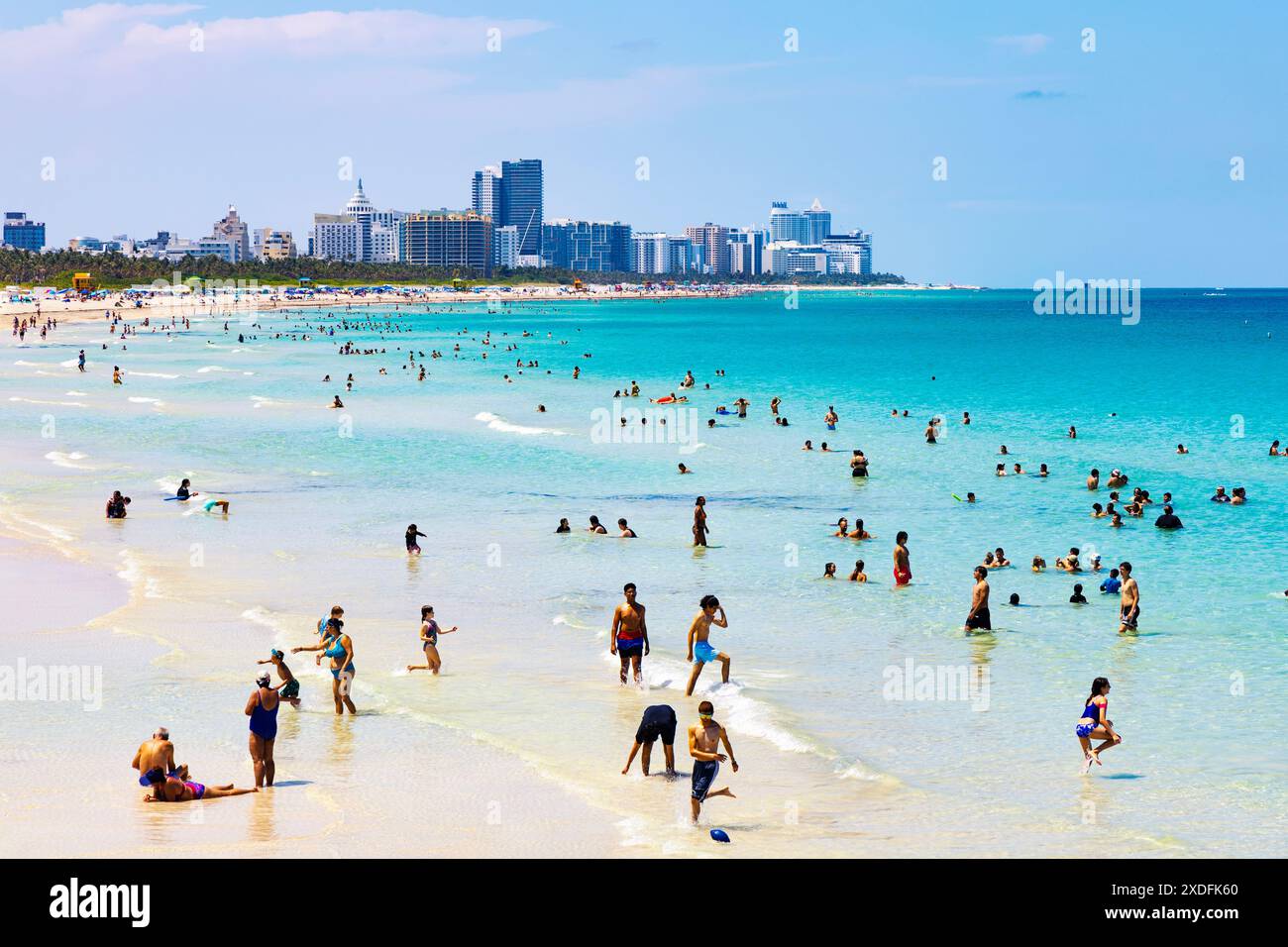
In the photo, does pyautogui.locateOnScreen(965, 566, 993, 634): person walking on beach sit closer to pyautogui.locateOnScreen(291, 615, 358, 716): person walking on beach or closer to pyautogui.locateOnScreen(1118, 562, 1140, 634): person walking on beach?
pyautogui.locateOnScreen(1118, 562, 1140, 634): person walking on beach

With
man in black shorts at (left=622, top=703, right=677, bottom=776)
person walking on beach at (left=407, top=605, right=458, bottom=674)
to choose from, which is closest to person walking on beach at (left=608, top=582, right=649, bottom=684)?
person walking on beach at (left=407, top=605, right=458, bottom=674)

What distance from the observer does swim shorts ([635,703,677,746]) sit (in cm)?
1546

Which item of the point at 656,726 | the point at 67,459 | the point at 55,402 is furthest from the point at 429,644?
the point at 55,402

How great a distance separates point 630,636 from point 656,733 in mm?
3872

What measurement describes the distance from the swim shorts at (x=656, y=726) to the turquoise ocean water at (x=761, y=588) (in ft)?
1.82

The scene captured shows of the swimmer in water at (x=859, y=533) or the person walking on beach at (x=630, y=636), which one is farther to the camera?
the swimmer in water at (x=859, y=533)

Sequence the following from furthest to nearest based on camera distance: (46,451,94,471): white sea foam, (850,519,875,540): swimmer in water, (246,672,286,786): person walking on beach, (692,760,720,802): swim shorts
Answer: (46,451,94,471): white sea foam, (850,519,875,540): swimmer in water, (246,672,286,786): person walking on beach, (692,760,720,802): swim shorts

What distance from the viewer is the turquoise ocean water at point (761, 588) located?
15391mm

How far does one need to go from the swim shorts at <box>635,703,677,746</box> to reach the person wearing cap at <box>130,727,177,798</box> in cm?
529

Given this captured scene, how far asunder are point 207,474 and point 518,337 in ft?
319

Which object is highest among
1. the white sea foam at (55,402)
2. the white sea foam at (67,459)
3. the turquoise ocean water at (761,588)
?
the white sea foam at (55,402)

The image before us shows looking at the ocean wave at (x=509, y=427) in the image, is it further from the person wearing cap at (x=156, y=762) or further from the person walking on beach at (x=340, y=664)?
the person wearing cap at (x=156, y=762)

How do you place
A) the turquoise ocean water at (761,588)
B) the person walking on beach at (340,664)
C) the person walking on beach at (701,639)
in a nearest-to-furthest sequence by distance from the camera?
the turquoise ocean water at (761,588) < the person walking on beach at (340,664) < the person walking on beach at (701,639)

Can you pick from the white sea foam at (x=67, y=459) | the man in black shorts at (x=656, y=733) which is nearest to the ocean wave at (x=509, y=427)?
the white sea foam at (x=67, y=459)
